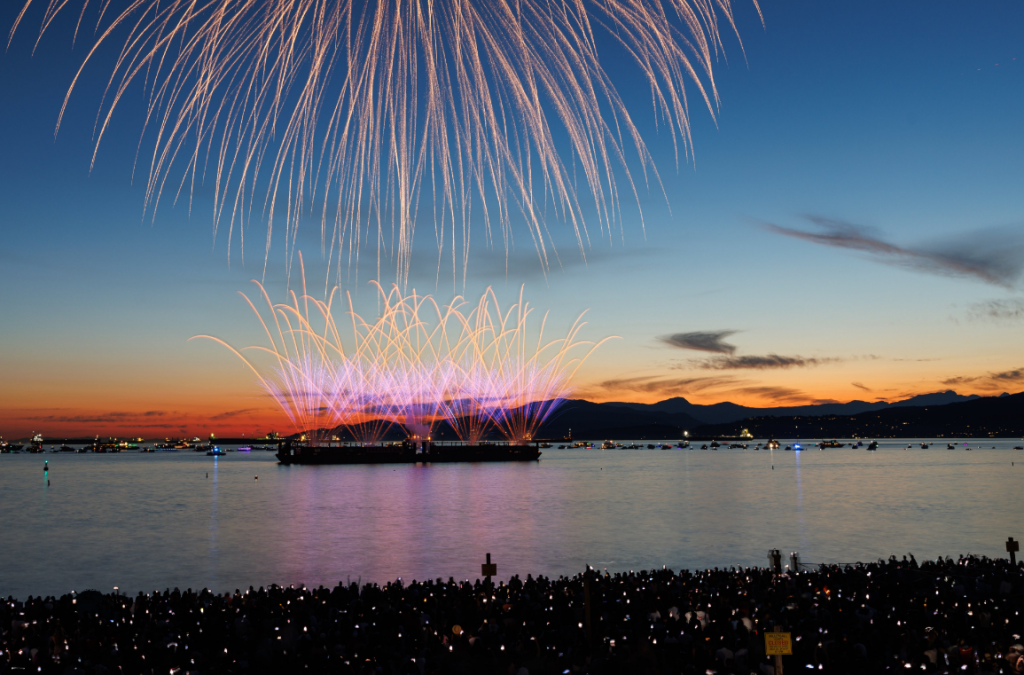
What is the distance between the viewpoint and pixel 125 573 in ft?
131

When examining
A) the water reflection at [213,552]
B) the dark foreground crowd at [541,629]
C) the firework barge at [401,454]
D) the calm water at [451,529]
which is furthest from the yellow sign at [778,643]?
the firework barge at [401,454]

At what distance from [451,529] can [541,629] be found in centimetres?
4119

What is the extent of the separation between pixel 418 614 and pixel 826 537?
42.6 m

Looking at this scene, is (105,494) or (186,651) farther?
(105,494)

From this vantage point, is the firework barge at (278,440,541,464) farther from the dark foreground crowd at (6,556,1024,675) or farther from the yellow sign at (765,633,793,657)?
the yellow sign at (765,633,793,657)

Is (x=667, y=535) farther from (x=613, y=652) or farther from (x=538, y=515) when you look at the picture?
(x=613, y=652)

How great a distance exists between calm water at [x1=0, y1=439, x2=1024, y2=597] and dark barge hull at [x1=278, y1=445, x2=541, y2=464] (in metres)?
76.7

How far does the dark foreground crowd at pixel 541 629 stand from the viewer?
1378 cm

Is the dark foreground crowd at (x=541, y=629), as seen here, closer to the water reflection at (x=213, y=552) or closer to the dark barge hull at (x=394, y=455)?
the water reflection at (x=213, y=552)

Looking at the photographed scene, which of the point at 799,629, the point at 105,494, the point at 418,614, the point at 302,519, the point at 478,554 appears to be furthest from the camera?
the point at 105,494

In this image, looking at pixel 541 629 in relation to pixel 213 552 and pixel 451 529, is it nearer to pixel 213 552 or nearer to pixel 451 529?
pixel 213 552

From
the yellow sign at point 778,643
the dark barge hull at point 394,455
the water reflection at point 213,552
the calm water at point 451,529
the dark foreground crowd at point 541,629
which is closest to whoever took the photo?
the yellow sign at point 778,643

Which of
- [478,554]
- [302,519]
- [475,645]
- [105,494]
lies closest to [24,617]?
[475,645]

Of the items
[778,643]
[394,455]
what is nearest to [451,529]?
[778,643]
